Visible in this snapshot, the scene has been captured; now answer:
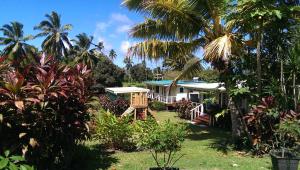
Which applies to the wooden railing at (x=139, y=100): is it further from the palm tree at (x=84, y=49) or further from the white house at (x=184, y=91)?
the palm tree at (x=84, y=49)

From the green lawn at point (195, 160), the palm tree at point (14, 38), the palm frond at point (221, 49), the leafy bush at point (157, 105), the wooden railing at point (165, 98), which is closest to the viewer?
the green lawn at point (195, 160)

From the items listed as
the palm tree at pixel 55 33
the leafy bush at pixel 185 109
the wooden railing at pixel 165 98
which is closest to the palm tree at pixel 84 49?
the palm tree at pixel 55 33

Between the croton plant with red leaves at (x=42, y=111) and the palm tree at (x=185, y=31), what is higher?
the palm tree at (x=185, y=31)

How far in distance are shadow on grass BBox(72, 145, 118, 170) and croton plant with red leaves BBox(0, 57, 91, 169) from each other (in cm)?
106

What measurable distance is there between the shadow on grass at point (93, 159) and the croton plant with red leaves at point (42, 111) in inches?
41.8

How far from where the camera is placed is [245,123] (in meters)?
13.4

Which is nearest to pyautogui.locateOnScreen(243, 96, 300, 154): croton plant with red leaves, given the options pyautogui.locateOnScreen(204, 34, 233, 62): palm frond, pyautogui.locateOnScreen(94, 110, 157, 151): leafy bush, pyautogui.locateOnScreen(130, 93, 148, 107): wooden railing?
pyautogui.locateOnScreen(204, 34, 233, 62): palm frond

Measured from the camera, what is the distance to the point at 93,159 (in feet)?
37.0

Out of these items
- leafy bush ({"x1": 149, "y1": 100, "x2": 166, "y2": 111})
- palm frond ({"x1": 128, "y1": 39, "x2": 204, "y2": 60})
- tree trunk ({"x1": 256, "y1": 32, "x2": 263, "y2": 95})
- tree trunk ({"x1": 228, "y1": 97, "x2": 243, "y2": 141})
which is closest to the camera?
tree trunk ({"x1": 256, "y1": 32, "x2": 263, "y2": 95})

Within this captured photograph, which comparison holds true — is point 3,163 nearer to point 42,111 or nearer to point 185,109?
point 42,111

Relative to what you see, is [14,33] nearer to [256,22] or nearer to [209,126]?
[209,126]

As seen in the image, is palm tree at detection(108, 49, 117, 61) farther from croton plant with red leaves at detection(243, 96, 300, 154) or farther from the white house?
croton plant with red leaves at detection(243, 96, 300, 154)

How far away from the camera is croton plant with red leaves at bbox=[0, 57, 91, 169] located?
6984 mm

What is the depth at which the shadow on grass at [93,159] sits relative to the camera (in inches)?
389
